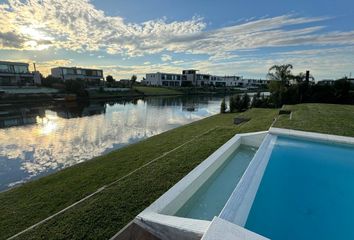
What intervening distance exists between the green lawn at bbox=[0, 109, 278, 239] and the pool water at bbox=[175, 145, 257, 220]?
458mm

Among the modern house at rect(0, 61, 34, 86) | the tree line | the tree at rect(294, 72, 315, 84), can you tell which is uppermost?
the modern house at rect(0, 61, 34, 86)

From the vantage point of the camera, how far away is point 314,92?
1566cm

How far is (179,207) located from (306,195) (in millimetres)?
2124

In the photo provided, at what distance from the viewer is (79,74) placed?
4575 cm

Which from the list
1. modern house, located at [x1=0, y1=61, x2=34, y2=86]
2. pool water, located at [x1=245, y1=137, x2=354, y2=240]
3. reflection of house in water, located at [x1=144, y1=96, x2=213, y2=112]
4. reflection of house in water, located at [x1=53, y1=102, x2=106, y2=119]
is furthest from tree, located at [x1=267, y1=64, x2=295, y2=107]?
modern house, located at [x1=0, y1=61, x2=34, y2=86]

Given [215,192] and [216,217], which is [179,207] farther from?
[216,217]

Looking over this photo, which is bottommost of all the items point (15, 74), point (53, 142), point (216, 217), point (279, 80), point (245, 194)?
point (53, 142)

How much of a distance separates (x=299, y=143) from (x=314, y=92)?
12983 mm

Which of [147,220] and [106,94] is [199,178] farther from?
[106,94]

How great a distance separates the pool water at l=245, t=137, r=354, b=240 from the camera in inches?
101

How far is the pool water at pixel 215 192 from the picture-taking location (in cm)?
287

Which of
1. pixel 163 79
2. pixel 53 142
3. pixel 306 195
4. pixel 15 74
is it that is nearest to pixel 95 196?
pixel 306 195

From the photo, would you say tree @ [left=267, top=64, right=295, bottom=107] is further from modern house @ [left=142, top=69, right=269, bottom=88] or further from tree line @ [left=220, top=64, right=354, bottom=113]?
modern house @ [left=142, top=69, right=269, bottom=88]

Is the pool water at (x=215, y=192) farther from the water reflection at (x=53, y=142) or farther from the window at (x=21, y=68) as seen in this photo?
the window at (x=21, y=68)
